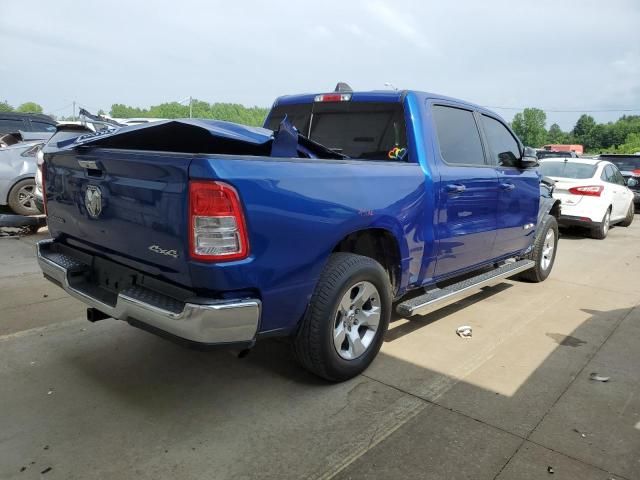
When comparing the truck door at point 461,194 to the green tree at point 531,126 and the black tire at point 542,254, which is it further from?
the green tree at point 531,126

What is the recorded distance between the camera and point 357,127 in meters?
4.23

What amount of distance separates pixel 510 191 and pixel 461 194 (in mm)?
1078

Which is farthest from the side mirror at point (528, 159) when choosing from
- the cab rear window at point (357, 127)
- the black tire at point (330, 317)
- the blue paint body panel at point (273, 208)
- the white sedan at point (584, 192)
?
the white sedan at point (584, 192)

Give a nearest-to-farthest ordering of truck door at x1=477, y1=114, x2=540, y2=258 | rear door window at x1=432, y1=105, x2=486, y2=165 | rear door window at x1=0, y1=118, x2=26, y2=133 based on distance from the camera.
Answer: rear door window at x1=432, y1=105, x2=486, y2=165 < truck door at x1=477, y1=114, x2=540, y2=258 < rear door window at x1=0, y1=118, x2=26, y2=133

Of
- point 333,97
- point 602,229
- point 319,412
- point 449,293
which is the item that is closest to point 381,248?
point 449,293

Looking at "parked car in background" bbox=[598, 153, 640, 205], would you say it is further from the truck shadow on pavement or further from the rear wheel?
the truck shadow on pavement

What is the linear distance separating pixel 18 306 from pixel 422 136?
154 inches

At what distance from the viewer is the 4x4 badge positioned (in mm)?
2975

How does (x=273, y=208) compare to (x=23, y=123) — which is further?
(x=23, y=123)

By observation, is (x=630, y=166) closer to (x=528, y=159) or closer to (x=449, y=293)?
(x=528, y=159)

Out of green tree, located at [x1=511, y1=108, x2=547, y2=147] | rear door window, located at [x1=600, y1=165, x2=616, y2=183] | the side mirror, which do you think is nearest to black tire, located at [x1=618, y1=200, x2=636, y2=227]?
rear door window, located at [x1=600, y1=165, x2=616, y2=183]

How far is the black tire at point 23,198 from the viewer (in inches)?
347

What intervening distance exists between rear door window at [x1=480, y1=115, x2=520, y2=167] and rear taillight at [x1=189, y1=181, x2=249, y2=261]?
10.6 feet

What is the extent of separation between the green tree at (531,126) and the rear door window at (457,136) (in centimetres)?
13041
